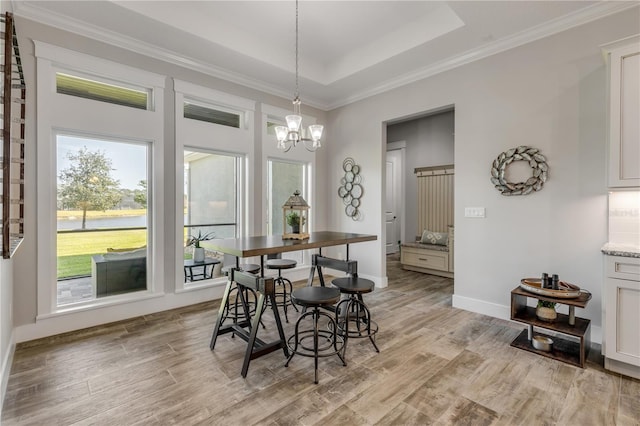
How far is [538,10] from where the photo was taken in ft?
9.33

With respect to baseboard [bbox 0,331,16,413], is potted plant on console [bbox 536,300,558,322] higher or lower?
higher

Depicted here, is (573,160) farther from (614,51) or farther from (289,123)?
(289,123)

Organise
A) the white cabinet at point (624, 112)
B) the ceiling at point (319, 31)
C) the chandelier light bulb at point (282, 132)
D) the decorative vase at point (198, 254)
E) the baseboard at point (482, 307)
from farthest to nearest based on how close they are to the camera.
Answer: the decorative vase at point (198, 254), the baseboard at point (482, 307), the chandelier light bulb at point (282, 132), the ceiling at point (319, 31), the white cabinet at point (624, 112)

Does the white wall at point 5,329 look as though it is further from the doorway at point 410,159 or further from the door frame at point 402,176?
the door frame at point 402,176

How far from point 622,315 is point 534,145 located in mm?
1734

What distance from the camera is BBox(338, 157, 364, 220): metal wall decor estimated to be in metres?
5.05

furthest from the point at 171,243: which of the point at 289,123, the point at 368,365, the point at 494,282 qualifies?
the point at 494,282

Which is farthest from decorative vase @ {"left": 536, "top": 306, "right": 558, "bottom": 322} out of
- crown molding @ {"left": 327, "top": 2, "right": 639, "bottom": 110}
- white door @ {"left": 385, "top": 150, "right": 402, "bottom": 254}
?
white door @ {"left": 385, "top": 150, "right": 402, "bottom": 254}

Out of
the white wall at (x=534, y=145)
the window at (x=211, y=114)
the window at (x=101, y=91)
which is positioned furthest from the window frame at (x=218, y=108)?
the white wall at (x=534, y=145)

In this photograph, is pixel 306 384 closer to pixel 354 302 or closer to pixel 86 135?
pixel 354 302

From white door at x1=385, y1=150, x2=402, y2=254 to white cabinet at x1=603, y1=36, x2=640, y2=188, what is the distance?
505 cm

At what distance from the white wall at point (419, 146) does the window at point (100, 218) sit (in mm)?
5315

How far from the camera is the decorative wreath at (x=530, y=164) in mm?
3107

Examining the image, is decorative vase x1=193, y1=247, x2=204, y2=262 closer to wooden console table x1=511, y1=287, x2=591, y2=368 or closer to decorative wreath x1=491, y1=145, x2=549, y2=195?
wooden console table x1=511, y1=287, x2=591, y2=368
